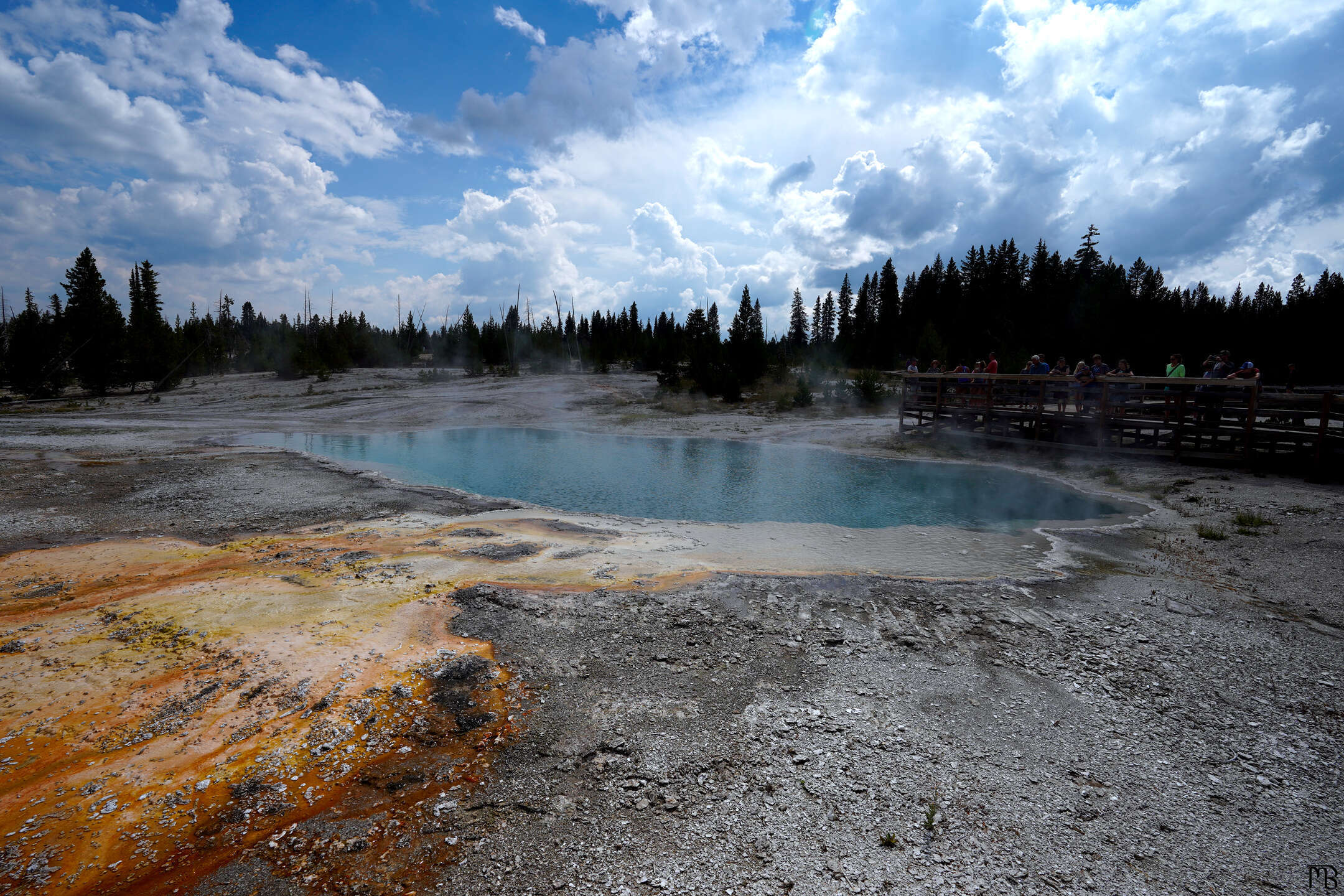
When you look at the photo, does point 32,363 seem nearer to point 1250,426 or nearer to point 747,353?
Answer: point 747,353

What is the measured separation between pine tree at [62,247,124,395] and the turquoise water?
77.3ft

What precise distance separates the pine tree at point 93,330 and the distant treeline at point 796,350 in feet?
0.27

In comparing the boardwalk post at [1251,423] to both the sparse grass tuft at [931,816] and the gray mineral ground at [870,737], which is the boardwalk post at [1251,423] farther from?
the sparse grass tuft at [931,816]

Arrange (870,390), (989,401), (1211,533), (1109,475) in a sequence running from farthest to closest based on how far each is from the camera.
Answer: (870,390), (989,401), (1109,475), (1211,533)

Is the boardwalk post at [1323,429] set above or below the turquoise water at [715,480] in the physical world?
above

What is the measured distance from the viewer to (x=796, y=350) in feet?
196

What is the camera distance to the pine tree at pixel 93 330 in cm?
3525

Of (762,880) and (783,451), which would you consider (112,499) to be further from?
(783,451)

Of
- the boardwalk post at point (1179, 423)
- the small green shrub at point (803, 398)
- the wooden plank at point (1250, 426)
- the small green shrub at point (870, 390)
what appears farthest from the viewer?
the small green shrub at point (803, 398)

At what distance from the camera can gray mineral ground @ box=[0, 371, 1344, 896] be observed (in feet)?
10.1

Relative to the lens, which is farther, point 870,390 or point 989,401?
point 870,390

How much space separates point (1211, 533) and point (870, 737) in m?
8.46

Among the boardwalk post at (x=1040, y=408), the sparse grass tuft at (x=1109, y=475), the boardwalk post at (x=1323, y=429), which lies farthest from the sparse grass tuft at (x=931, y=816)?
the boardwalk post at (x=1040, y=408)

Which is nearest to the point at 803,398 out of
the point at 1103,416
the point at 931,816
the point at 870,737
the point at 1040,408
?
the point at 1040,408
